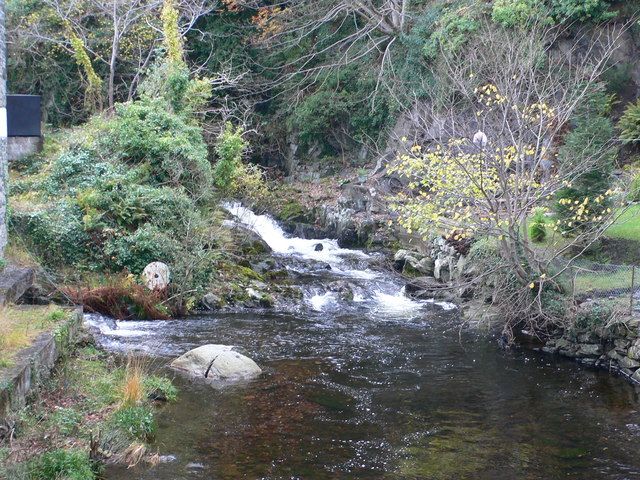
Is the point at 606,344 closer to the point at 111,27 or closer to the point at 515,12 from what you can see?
the point at 515,12

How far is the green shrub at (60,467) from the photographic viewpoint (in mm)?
7098

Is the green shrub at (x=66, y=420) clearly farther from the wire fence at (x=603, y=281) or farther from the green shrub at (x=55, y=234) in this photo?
the wire fence at (x=603, y=281)

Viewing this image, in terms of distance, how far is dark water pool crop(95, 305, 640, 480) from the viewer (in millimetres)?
8602

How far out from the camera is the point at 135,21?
1047 inches

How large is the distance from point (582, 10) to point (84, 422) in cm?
1996

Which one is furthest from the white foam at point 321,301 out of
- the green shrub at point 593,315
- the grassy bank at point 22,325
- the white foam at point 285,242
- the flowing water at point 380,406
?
the grassy bank at point 22,325

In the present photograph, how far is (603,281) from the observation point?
13.9 m

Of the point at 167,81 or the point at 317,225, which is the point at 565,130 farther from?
the point at 167,81

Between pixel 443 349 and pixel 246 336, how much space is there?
12.5 feet

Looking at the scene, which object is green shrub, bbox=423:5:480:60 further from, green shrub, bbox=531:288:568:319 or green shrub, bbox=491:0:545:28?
green shrub, bbox=531:288:568:319

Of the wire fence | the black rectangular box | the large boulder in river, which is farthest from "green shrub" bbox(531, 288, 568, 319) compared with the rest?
the black rectangular box

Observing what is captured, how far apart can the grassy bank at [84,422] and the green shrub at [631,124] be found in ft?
51.3

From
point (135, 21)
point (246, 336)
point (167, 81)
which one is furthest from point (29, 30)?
point (246, 336)

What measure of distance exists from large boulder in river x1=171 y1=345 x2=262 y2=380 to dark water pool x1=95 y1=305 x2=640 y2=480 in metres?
0.36
